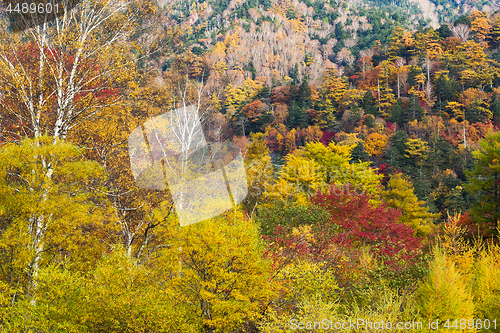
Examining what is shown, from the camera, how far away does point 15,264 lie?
601 cm

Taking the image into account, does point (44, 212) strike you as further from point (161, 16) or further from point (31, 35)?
point (161, 16)

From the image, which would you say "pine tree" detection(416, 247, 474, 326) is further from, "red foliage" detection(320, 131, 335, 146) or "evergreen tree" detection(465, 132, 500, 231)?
"red foliage" detection(320, 131, 335, 146)

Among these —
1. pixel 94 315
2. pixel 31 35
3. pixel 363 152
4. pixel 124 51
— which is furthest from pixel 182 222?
→ pixel 363 152

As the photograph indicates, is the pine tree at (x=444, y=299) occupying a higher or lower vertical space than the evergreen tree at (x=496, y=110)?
higher

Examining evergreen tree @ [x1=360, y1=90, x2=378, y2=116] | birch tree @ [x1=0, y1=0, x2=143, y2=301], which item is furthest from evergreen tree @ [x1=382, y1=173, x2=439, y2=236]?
evergreen tree @ [x1=360, y1=90, x2=378, y2=116]

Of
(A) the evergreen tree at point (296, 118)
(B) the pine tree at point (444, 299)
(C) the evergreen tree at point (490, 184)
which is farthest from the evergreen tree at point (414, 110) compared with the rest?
(B) the pine tree at point (444, 299)

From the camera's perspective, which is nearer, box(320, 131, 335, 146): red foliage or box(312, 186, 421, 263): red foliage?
box(312, 186, 421, 263): red foliage

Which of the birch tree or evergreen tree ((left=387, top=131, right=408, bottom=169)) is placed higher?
the birch tree

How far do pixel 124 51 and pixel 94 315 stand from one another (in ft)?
22.2

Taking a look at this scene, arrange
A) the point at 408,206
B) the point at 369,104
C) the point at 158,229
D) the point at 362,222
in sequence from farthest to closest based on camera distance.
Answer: the point at 369,104, the point at 408,206, the point at 362,222, the point at 158,229

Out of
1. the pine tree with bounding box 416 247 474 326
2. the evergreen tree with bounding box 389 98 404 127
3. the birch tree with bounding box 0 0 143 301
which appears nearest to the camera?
the pine tree with bounding box 416 247 474 326

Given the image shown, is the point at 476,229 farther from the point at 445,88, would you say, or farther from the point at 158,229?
the point at 445,88

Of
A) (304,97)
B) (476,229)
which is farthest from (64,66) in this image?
(304,97)

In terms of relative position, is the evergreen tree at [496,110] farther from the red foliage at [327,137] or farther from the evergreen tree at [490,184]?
the evergreen tree at [490,184]
